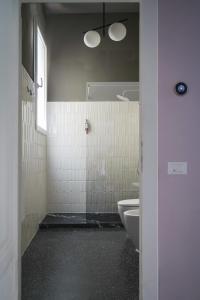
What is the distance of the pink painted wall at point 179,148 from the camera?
175 cm

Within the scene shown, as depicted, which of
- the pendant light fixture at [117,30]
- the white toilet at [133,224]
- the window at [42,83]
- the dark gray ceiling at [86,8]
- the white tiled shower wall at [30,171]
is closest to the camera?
the white toilet at [133,224]

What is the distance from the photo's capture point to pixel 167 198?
5.77ft

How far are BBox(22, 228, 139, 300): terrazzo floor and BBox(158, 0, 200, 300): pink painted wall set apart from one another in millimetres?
519

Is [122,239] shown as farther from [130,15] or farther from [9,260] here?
[130,15]

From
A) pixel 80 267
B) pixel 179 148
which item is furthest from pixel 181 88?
pixel 80 267

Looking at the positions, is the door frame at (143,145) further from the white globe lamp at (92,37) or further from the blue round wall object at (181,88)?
the white globe lamp at (92,37)

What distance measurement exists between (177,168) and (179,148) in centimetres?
12

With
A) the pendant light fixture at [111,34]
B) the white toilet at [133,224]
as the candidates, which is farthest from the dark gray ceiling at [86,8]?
the white toilet at [133,224]

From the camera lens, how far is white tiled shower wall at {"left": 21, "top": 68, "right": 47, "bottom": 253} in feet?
9.87

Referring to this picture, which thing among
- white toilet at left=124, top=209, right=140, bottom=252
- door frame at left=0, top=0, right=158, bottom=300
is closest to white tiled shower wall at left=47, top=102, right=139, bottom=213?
white toilet at left=124, top=209, right=140, bottom=252

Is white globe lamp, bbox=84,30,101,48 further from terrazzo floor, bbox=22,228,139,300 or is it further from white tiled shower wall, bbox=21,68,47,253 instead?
terrazzo floor, bbox=22,228,139,300

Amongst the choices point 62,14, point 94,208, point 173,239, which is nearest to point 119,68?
point 62,14

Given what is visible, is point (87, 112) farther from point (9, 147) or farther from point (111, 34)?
point (9, 147)

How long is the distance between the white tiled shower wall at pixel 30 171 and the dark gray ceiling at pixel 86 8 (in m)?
1.69
